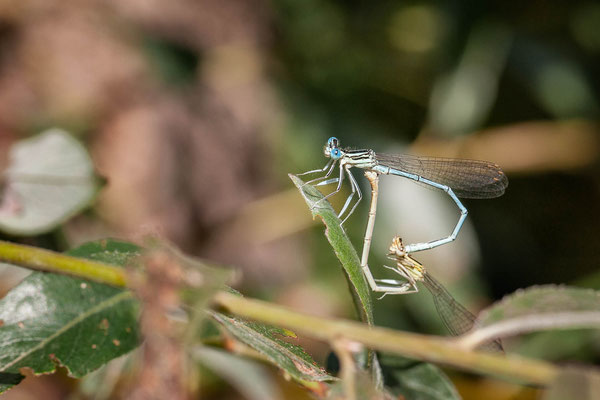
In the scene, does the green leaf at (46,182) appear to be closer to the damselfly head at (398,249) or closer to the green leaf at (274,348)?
the green leaf at (274,348)

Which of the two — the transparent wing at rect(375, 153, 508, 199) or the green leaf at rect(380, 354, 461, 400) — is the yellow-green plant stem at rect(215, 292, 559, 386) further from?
the transparent wing at rect(375, 153, 508, 199)

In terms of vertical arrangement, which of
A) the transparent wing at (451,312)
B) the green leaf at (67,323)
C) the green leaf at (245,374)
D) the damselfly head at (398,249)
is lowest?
the green leaf at (245,374)

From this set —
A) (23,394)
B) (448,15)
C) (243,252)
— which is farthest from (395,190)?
(23,394)

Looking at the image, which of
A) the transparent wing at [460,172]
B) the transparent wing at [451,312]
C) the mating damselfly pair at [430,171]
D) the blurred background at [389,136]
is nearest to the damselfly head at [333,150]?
the mating damselfly pair at [430,171]

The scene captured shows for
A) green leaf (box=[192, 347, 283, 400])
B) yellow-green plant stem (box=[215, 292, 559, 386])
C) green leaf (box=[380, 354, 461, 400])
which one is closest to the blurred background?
green leaf (box=[192, 347, 283, 400])

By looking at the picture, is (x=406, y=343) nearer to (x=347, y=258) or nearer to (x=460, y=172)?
(x=347, y=258)
